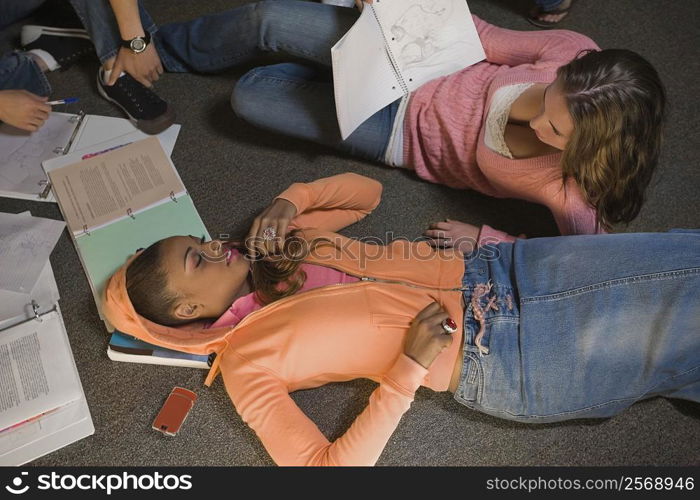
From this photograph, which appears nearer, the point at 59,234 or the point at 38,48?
the point at 59,234

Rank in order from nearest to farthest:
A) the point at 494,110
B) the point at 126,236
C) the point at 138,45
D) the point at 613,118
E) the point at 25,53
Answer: the point at 613,118
the point at 494,110
the point at 126,236
the point at 138,45
the point at 25,53

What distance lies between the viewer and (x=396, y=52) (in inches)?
48.5

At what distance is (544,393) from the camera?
3.33 ft

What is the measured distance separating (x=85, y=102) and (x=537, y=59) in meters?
1.20

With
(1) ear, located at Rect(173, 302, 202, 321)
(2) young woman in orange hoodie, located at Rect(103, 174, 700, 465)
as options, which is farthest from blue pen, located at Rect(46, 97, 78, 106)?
(1) ear, located at Rect(173, 302, 202, 321)

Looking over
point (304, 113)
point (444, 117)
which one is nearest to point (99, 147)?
point (304, 113)

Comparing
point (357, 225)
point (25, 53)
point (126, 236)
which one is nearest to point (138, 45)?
point (25, 53)

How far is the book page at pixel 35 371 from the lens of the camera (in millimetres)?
1139

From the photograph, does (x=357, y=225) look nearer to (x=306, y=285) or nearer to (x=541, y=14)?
(x=306, y=285)

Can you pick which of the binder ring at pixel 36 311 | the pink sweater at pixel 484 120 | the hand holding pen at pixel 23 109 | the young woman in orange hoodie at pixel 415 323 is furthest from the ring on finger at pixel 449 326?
the hand holding pen at pixel 23 109

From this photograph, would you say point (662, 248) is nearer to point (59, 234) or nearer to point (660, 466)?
point (660, 466)

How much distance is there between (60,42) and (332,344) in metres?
1.24

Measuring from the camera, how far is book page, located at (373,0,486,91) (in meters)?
1.21

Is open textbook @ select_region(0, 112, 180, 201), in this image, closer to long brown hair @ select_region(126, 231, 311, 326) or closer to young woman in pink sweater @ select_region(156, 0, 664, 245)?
young woman in pink sweater @ select_region(156, 0, 664, 245)
